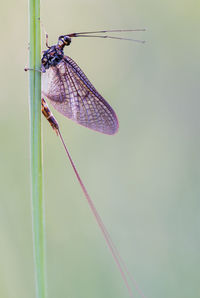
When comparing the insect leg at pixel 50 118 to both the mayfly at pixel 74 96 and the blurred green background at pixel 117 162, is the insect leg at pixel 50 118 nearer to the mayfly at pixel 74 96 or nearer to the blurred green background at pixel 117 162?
the mayfly at pixel 74 96

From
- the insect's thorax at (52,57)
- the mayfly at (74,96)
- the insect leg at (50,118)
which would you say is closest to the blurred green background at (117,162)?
the mayfly at (74,96)

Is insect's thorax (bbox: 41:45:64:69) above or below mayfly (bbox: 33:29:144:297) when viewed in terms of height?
above

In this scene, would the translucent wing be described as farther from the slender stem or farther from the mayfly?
the slender stem

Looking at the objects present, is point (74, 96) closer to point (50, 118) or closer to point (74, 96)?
point (74, 96)

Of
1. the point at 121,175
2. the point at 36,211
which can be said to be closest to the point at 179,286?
the point at 121,175

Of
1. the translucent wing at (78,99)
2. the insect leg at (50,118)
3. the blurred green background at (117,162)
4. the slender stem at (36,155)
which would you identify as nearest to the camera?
the slender stem at (36,155)

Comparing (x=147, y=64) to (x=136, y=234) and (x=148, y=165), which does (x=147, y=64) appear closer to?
(x=148, y=165)

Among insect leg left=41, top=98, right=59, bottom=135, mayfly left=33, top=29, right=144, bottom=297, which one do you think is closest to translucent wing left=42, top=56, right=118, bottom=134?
mayfly left=33, top=29, right=144, bottom=297
